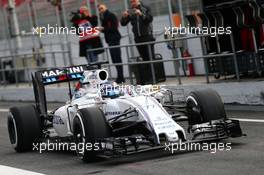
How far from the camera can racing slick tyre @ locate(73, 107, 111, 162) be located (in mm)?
9414

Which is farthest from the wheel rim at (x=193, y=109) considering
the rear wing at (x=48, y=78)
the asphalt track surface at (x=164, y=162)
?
the rear wing at (x=48, y=78)

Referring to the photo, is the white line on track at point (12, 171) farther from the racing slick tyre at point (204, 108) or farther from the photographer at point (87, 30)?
the photographer at point (87, 30)

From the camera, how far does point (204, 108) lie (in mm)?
10086

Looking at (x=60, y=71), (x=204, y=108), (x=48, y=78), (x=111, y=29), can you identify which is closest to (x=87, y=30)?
(x=111, y=29)

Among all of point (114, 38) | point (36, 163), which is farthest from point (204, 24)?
point (36, 163)

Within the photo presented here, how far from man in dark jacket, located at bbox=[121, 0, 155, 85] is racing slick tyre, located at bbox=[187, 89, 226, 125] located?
22.7ft

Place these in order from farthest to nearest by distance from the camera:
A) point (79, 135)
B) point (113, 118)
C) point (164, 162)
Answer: point (113, 118), point (79, 135), point (164, 162)

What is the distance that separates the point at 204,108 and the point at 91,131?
1.66 m

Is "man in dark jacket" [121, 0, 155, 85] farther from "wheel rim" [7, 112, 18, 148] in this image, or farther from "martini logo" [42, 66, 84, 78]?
"wheel rim" [7, 112, 18, 148]

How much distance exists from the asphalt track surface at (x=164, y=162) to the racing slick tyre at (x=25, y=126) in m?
0.19

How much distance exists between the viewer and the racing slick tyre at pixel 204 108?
397 inches

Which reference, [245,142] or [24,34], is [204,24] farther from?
[24,34]
